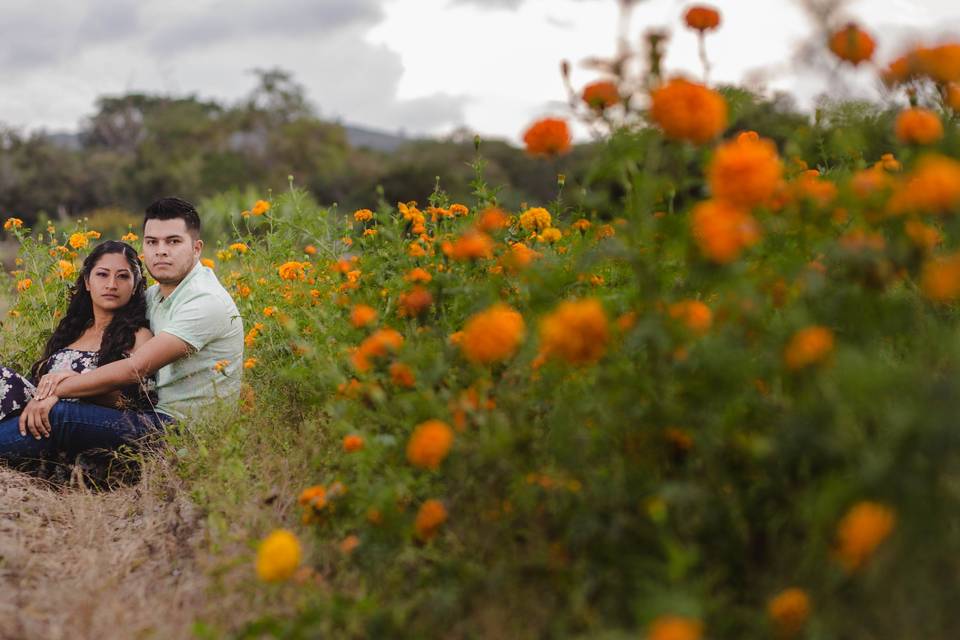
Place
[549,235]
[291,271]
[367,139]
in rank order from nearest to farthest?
[549,235] → [291,271] → [367,139]

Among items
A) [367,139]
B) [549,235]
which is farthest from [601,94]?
[367,139]

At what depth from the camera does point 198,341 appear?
3428mm

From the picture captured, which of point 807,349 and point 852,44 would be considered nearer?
point 807,349

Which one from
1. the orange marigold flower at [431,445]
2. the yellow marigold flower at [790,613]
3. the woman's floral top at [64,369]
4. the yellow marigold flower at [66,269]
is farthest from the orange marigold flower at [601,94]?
the yellow marigold flower at [66,269]

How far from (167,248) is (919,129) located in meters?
3.02

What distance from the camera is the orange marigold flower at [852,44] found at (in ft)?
5.99

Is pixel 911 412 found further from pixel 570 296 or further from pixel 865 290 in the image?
pixel 570 296

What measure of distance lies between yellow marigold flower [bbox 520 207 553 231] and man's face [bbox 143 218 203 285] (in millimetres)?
1610

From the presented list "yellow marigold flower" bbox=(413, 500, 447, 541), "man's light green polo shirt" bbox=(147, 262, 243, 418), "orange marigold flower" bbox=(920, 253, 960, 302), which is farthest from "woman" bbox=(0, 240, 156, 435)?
"orange marigold flower" bbox=(920, 253, 960, 302)

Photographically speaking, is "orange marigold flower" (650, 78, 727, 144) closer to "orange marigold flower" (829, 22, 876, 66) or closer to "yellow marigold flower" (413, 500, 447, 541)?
"orange marigold flower" (829, 22, 876, 66)

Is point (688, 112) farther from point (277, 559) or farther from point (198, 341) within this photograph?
point (198, 341)

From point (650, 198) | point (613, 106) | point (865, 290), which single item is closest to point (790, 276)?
point (865, 290)

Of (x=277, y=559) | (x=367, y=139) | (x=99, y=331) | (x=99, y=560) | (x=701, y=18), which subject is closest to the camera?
(x=277, y=559)

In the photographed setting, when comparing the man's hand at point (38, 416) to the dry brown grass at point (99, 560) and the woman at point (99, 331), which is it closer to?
the woman at point (99, 331)
